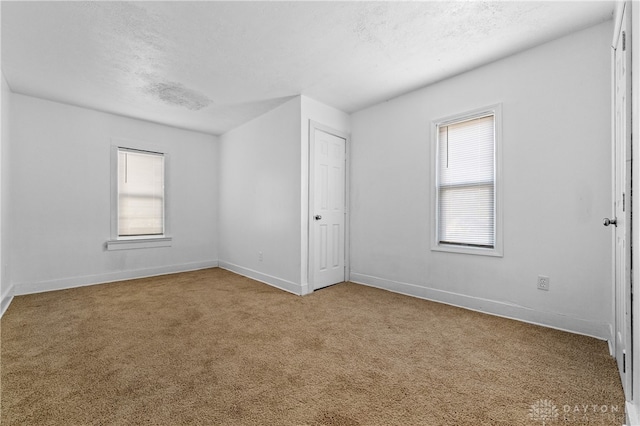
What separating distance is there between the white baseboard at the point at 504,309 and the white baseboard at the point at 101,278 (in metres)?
3.41

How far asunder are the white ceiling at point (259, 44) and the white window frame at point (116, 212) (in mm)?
875

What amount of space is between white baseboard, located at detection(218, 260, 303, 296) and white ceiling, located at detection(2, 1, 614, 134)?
2.56 m

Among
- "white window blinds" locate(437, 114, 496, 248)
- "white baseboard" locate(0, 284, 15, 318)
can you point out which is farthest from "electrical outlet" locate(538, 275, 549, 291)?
"white baseboard" locate(0, 284, 15, 318)

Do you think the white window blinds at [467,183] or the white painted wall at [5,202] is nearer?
the white window blinds at [467,183]

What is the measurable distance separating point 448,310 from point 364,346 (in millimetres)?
1312

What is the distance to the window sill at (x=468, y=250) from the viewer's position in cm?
294

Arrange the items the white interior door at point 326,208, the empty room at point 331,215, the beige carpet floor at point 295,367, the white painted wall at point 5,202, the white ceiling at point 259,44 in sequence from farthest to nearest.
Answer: the white interior door at point 326,208 < the white painted wall at point 5,202 < the white ceiling at point 259,44 < the empty room at point 331,215 < the beige carpet floor at point 295,367

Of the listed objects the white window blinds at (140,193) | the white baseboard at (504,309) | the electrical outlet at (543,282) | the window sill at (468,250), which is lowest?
the white baseboard at (504,309)

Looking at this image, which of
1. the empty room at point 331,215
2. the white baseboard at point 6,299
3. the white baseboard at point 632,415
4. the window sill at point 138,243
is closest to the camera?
the white baseboard at point 632,415

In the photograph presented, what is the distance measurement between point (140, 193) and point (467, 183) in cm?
497

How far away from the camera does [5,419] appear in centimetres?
144

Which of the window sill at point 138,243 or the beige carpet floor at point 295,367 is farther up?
the window sill at point 138,243

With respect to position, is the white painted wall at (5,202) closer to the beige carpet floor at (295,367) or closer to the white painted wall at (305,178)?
the beige carpet floor at (295,367)

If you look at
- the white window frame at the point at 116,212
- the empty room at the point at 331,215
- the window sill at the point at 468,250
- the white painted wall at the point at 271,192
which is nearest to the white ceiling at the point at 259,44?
the empty room at the point at 331,215
